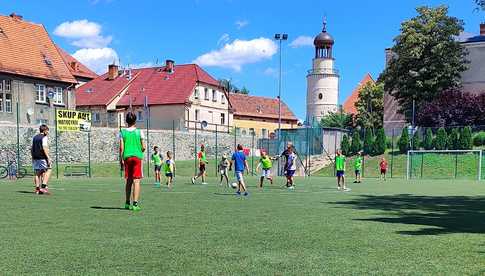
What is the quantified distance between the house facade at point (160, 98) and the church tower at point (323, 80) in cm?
2537

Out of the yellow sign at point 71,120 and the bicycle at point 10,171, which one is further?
the yellow sign at point 71,120

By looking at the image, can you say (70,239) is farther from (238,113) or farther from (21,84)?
(238,113)

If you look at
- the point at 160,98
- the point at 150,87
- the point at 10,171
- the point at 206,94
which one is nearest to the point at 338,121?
the point at 206,94

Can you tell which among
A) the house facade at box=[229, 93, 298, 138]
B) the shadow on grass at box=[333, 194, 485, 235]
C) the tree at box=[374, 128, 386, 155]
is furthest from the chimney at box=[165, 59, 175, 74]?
the shadow on grass at box=[333, 194, 485, 235]

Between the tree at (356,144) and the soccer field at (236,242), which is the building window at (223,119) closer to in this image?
the tree at (356,144)

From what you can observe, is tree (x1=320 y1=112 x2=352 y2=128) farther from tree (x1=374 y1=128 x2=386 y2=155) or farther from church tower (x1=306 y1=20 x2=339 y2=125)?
tree (x1=374 y1=128 x2=386 y2=155)

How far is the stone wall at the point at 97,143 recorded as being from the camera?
117 ft

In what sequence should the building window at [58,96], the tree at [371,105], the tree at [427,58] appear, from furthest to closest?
1. the tree at [371,105]
2. the tree at [427,58]
3. the building window at [58,96]

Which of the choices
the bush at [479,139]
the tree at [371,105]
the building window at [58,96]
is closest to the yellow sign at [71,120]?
the building window at [58,96]

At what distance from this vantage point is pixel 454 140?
44.7 m

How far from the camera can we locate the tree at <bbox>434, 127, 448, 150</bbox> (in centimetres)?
4466

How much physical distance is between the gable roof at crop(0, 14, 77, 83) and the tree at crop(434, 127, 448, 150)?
106 feet

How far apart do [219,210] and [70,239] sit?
493cm

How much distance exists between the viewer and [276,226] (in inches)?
359
